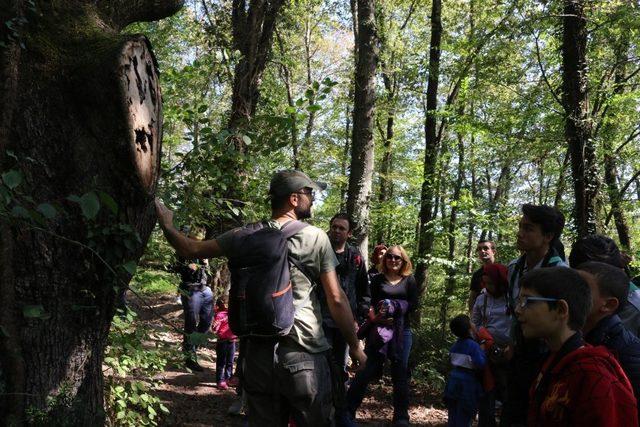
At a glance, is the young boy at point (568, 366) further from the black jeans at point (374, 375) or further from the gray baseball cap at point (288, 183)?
the black jeans at point (374, 375)

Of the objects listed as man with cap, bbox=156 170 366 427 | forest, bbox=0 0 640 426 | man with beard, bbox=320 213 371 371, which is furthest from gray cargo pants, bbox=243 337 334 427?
man with beard, bbox=320 213 371 371

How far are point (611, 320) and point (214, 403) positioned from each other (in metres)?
5.01

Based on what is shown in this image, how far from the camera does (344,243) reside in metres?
5.51

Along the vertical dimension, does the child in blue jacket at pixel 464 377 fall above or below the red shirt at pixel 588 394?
below

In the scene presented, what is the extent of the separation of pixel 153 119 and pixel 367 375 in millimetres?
3840

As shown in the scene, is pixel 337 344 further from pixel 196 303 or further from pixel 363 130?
pixel 363 130

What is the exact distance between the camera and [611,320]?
8.23ft

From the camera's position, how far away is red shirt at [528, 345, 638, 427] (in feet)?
5.83

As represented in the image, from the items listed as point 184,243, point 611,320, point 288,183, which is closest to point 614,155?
point 611,320

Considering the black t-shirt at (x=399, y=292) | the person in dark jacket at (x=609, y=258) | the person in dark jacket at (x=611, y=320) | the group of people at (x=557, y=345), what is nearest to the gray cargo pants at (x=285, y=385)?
the group of people at (x=557, y=345)

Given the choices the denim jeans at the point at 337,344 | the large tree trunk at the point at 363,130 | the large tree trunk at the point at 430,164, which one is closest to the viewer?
the denim jeans at the point at 337,344

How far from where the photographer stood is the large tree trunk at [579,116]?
7441 mm

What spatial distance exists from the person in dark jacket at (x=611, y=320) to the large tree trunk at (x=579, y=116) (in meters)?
5.54

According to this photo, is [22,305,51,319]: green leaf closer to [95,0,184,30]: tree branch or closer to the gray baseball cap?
the gray baseball cap
